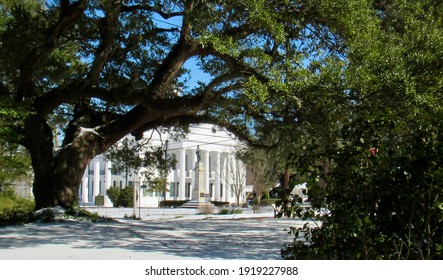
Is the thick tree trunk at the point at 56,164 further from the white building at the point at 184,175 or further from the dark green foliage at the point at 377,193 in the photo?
the white building at the point at 184,175

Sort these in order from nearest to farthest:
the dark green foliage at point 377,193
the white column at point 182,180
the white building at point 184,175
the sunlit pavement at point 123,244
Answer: the dark green foliage at point 377,193, the sunlit pavement at point 123,244, the white building at point 184,175, the white column at point 182,180

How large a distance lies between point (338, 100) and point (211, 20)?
3.30 meters

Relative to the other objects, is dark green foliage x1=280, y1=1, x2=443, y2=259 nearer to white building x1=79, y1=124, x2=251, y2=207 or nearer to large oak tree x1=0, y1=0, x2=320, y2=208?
large oak tree x1=0, y1=0, x2=320, y2=208

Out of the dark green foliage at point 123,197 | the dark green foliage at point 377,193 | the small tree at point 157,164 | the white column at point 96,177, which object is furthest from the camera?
the white column at point 96,177

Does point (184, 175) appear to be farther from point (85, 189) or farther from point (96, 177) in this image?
point (85, 189)

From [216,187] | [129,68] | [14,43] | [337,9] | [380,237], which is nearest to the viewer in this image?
[380,237]

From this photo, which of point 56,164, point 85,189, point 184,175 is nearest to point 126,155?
point 56,164

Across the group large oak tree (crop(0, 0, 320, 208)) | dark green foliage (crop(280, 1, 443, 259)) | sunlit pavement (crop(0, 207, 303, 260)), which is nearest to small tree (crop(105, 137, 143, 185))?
large oak tree (crop(0, 0, 320, 208))

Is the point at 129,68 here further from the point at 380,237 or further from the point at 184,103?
the point at 380,237

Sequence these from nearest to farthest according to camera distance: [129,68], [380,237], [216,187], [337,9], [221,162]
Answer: [380,237], [337,9], [129,68], [221,162], [216,187]

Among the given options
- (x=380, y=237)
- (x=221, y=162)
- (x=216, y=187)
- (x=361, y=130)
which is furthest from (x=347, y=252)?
(x=216, y=187)

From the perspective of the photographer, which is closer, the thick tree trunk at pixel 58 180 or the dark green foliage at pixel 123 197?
the thick tree trunk at pixel 58 180

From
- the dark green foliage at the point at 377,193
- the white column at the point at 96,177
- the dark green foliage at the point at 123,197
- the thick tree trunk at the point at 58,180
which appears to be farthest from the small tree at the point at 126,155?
the white column at the point at 96,177

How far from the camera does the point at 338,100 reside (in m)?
10.7
